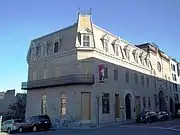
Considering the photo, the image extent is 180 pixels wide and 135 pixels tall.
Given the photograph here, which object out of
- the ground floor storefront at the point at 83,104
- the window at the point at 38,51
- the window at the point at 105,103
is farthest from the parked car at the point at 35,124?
the window at the point at 38,51

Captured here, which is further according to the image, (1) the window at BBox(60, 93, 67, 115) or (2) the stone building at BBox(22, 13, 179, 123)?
(1) the window at BBox(60, 93, 67, 115)

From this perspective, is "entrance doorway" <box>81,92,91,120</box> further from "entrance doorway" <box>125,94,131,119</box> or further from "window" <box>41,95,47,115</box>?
"entrance doorway" <box>125,94,131,119</box>

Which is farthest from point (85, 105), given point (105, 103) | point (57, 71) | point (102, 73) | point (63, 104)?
point (57, 71)

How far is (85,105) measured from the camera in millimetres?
31516

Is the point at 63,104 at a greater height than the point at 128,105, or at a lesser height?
greater

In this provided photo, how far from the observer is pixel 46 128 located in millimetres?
28531

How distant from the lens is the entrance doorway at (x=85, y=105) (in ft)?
102

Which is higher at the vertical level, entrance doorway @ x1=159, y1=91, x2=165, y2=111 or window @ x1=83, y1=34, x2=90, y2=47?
window @ x1=83, y1=34, x2=90, y2=47

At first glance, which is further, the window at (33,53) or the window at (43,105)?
the window at (33,53)

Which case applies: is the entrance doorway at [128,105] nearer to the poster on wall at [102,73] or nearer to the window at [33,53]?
the poster on wall at [102,73]

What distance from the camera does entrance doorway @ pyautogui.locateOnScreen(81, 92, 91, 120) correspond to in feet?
102

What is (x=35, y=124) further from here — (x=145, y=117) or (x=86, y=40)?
(x=145, y=117)

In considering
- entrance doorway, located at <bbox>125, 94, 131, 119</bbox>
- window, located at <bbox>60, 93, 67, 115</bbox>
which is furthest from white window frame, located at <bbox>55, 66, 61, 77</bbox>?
entrance doorway, located at <bbox>125, 94, 131, 119</bbox>

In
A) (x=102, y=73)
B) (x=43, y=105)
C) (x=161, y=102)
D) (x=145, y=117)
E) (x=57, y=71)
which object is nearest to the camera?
(x=102, y=73)
